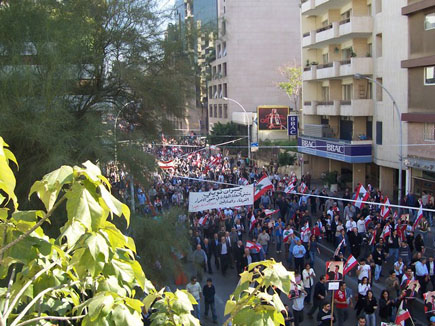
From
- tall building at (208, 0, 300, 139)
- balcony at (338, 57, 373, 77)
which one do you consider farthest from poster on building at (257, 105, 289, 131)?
tall building at (208, 0, 300, 139)

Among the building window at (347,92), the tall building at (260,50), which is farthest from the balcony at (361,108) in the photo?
the tall building at (260,50)

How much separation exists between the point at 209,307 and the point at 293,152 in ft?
98.5

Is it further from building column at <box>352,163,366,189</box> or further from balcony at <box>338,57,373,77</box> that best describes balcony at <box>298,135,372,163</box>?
balcony at <box>338,57,373,77</box>

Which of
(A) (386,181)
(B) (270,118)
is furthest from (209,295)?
(B) (270,118)

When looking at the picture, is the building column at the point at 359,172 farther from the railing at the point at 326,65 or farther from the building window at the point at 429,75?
the building window at the point at 429,75

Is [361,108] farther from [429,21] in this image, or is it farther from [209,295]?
[209,295]

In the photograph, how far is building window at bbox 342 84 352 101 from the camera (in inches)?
1379

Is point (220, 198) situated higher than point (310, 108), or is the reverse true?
point (310, 108)

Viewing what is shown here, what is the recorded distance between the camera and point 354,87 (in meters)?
32.8

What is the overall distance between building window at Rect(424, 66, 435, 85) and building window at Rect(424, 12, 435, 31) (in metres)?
1.80

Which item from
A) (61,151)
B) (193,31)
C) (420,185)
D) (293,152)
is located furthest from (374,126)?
(61,151)

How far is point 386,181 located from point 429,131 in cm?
576

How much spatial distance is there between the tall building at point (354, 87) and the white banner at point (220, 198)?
12.2 meters

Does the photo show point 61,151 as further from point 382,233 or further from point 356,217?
point 356,217
